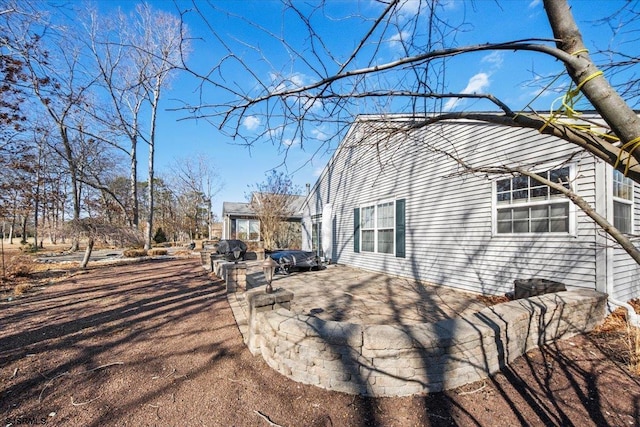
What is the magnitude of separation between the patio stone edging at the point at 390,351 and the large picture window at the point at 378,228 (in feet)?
15.9

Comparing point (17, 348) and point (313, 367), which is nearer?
point (313, 367)

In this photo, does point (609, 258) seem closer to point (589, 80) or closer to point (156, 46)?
point (589, 80)

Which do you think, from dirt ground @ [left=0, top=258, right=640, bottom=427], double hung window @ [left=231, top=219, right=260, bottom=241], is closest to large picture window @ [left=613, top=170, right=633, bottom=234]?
dirt ground @ [left=0, top=258, right=640, bottom=427]

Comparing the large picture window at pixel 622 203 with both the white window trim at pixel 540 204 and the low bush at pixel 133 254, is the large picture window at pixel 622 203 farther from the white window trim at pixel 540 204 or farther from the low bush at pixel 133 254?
the low bush at pixel 133 254

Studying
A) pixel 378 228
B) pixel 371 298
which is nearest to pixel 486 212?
pixel 371 298

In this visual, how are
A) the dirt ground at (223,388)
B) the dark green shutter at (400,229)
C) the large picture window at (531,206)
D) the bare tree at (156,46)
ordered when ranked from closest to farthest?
the bare tree at (156,46) < the dirt ground at (223,388) < the large picture window at (531,206) < the dark green shutter at (400,229)

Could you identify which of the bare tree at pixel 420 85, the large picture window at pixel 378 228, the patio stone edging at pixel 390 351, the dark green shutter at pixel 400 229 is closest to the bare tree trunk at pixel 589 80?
the bare tree at pixel 420 85

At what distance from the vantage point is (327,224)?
1108 centimetres

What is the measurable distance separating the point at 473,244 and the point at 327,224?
6205 mm

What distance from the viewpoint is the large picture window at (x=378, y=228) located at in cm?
787

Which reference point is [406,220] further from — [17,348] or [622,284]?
[17,348]

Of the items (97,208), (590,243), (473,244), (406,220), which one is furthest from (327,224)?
(97,208)

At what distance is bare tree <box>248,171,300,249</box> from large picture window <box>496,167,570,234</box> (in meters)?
11.6

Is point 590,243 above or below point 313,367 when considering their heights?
above
